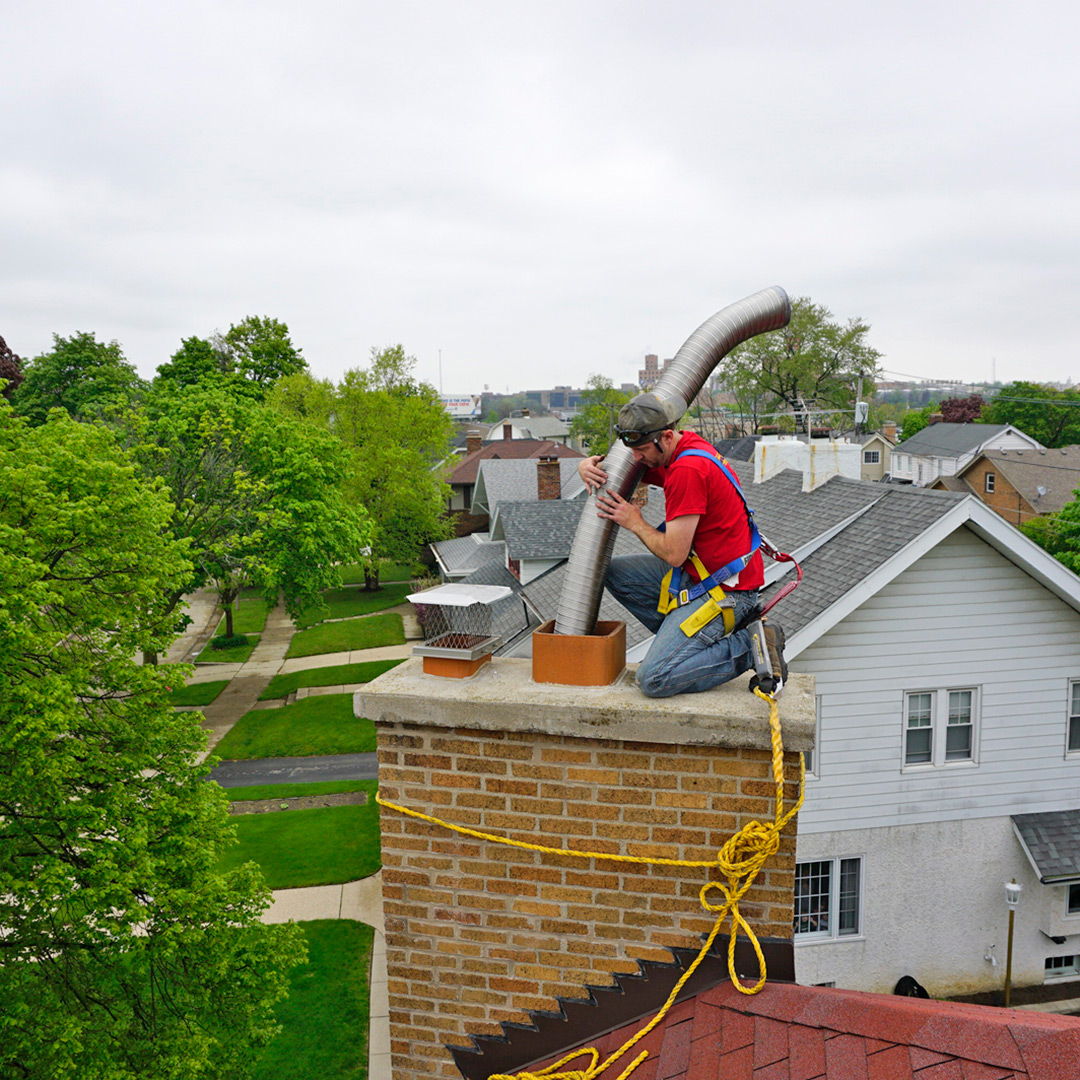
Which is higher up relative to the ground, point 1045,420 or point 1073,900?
point 1045,420

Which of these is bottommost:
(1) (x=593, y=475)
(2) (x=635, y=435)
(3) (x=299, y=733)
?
(3) (x=299, y=733)

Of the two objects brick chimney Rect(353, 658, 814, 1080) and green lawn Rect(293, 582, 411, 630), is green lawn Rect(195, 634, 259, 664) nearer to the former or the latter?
green lawn Rect(293, 582, 411, 630)

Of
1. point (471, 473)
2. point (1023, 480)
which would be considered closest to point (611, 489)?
point (1023, 480)

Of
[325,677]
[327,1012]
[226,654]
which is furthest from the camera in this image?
[226,654]

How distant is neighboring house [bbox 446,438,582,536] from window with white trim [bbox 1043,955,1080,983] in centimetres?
2965

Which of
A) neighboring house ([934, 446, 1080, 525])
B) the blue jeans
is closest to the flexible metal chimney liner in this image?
the blue jeans

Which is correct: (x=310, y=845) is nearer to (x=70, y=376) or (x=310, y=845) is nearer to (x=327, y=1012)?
(x=327, y=1012)

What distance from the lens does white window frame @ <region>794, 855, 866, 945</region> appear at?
42.6ft

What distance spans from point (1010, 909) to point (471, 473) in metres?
44.8

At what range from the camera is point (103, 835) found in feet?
26.9

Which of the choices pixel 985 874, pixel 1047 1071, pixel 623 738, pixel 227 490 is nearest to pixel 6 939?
pixel 623 738

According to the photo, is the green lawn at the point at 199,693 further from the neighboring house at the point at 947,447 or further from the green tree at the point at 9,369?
the neighboring house at the point at 947,447

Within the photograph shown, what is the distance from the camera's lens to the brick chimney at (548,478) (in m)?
31.0

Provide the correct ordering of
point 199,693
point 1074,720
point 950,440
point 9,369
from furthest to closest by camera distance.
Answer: point 950,440 → point 9,369 → point 199,693 → point 1074,720
